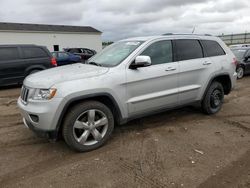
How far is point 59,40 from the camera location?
108ft

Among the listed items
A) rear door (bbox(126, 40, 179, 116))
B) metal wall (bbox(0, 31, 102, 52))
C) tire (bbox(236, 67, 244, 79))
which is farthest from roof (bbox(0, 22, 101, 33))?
rear door (bbox(126, 40, 179, 116))

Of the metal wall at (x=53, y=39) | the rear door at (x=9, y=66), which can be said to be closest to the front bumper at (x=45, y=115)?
the rear door at (x=9, y=66)

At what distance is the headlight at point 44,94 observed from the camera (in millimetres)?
3361

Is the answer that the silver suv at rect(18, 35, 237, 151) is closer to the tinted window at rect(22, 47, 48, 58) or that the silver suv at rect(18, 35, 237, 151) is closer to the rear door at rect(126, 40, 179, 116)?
the rear door at rect(126, 40, 179, 116)

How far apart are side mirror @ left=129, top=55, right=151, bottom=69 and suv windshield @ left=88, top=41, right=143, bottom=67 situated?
0.23 meters

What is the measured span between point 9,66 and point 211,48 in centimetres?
Result: 736

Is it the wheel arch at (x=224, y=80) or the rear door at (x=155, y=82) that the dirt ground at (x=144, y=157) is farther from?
the wheel arch at (x=224, y=80)

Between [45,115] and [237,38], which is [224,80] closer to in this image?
[45,115]

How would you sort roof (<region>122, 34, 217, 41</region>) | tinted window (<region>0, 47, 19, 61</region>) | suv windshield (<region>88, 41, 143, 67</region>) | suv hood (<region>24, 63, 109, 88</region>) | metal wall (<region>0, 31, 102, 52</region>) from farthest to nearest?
1. metal wall (<region>0, 31, 102, 52</region>)
2. tinted window (<region>0, 47, 19, 61</region>)
3. roof (<region>122, 34, 217, 41</region>)
4. suv windshield (<region>88, 41, 143, 67</region>)
5. suv hood (<region>24, 63, 109, 88</region>)

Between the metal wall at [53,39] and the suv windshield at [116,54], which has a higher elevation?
the metal wall at [53,39]

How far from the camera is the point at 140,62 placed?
3867 millimetres

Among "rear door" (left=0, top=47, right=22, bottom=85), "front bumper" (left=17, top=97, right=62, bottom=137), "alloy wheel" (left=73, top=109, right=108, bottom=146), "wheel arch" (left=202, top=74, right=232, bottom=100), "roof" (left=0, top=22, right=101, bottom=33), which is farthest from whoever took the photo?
"roof" (left=0, top=22, right=101, bottom=33)

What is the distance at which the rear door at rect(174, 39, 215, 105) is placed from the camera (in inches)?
185

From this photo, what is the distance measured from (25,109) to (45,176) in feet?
3.53
